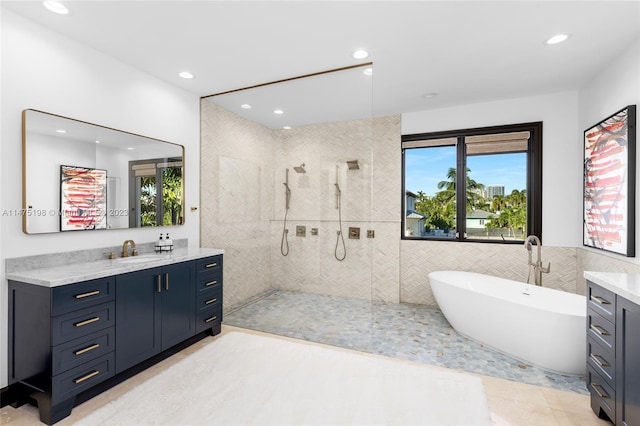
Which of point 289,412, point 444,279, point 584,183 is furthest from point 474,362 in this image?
point 584,183

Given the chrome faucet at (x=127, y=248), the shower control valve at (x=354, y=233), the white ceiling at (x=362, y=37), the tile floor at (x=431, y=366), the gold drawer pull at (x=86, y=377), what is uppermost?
the white ceiling at (x=362, y=37)

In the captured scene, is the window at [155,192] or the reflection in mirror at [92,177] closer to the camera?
the reflection in mirror at [92,177]

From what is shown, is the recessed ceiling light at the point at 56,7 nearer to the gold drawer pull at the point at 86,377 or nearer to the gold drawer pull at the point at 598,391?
the gold drawer pull at the point at 86,377

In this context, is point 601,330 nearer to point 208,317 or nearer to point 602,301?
point 602,301

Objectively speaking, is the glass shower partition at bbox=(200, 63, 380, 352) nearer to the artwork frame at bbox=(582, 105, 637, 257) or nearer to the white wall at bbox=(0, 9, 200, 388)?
the white wall at bbox=(0, 9, 200, 388)

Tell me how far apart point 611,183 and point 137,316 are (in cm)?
401

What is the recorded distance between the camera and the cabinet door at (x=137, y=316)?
7.50ft

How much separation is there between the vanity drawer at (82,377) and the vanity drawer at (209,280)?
909 millimetres

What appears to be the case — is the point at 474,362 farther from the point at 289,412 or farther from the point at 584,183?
the point at 584,183

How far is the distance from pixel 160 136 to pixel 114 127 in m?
0.47

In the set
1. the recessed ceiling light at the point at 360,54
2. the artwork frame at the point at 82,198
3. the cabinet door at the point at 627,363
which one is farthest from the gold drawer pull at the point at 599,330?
the artwork frame at the point at 82,198

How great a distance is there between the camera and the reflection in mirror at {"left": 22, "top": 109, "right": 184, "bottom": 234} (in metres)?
2.20

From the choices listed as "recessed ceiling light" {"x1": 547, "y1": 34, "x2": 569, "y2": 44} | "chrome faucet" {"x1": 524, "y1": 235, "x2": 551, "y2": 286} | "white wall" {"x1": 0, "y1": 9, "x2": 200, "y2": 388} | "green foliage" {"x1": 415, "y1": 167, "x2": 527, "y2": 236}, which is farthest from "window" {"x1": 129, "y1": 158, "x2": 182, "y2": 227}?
"chrome faucet" {"x1": 524, "y1": 235, "x2": 551, "y2": 286}

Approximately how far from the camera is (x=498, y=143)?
3844mm
